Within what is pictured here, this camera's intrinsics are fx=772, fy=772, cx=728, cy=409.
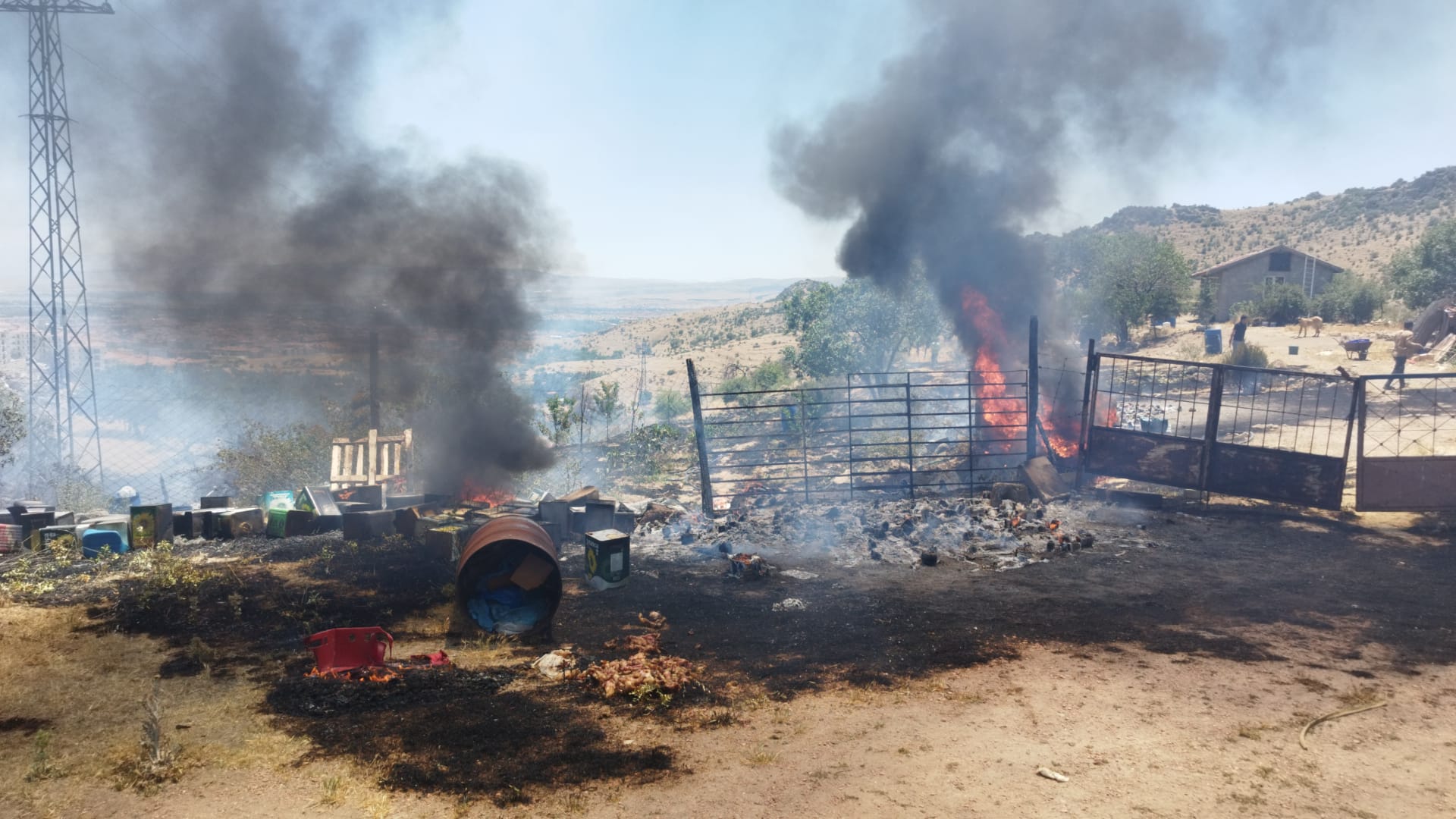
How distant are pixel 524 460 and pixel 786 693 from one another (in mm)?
10970

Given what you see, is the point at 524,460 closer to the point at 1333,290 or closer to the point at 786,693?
the point at 786,693

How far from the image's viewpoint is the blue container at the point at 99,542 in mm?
11164

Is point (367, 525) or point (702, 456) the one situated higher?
point (702, 456)

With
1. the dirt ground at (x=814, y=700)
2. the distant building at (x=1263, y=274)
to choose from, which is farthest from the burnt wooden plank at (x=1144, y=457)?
the distant building at (x=1263, y=274)

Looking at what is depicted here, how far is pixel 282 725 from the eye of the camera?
20.7 feet

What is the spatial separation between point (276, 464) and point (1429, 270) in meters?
43.6

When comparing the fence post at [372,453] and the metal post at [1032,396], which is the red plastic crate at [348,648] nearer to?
the fence post at [372,453]

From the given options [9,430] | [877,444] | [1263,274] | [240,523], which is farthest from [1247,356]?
[9,430]

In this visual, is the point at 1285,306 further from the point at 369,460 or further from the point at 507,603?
the point at 507,603

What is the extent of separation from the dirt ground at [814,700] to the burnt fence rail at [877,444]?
3.79 meters

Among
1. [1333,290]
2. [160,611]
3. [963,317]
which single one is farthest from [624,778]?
[1333,290]

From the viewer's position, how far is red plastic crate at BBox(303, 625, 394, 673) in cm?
726

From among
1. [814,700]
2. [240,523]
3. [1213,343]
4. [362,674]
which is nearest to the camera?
[814,700]

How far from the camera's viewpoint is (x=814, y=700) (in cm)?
668
